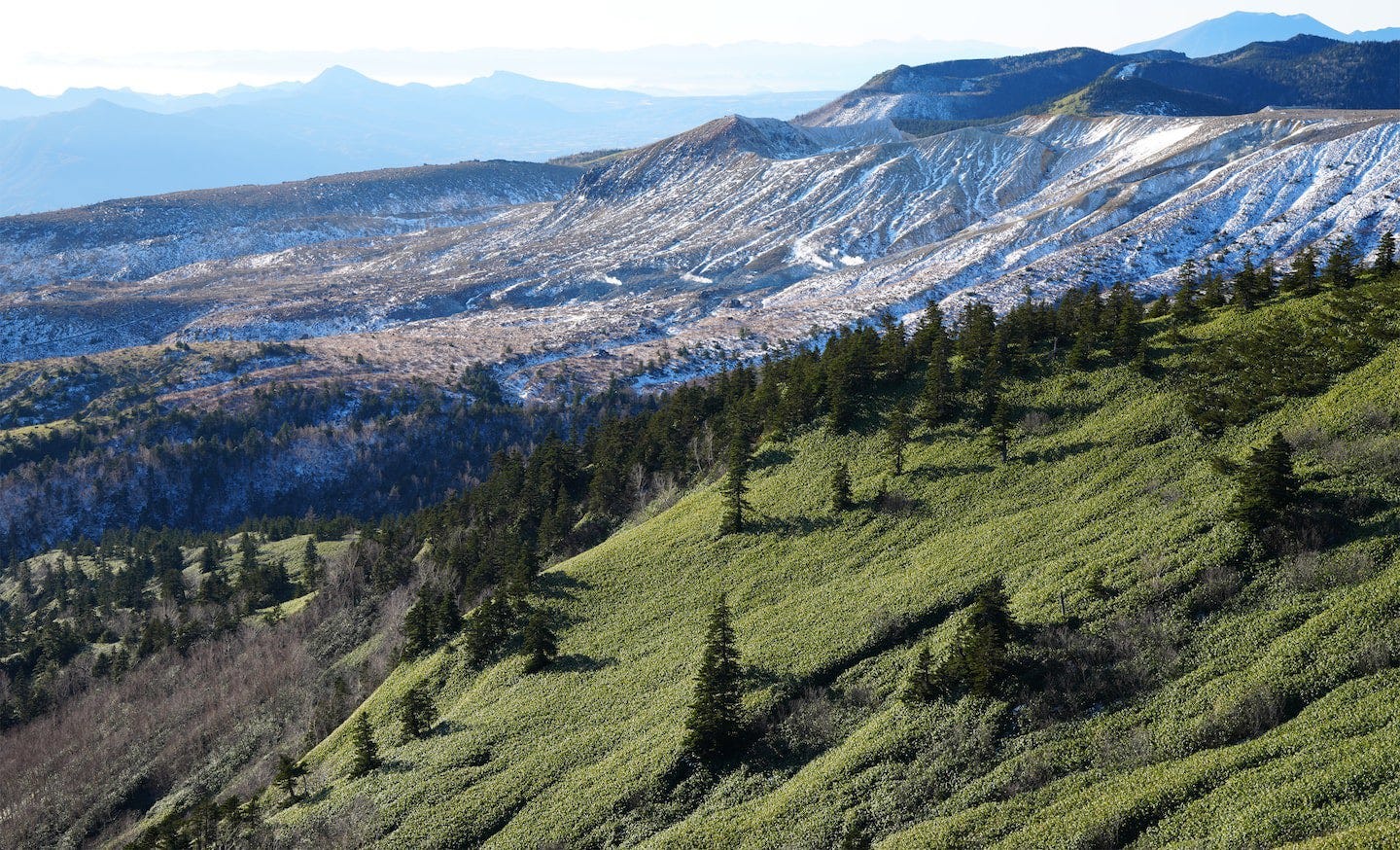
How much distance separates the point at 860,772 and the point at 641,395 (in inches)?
5454

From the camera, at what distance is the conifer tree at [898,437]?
→ 198 ft

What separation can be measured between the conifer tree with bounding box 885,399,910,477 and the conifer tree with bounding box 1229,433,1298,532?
78.7ft

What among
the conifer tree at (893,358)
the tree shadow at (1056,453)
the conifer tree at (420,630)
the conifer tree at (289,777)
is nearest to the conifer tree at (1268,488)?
the tree shadow at (1056,453)

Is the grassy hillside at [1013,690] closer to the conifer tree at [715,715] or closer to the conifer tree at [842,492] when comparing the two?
the conifer tree at [715,715]

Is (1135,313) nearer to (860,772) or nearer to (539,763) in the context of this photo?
(860,772)

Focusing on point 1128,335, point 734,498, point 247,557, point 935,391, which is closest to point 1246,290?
point 1128,335

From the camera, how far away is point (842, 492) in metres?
59.1

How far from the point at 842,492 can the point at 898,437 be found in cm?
596

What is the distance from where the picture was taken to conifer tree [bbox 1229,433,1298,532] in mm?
37438

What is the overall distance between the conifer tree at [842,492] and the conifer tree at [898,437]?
12.2 feet

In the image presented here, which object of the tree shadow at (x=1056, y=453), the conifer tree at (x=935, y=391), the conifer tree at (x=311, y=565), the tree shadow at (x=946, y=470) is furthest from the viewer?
the conifer tree at (x=311, y=565)

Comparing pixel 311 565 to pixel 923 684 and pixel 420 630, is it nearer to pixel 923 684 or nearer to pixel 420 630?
pixel 420 630

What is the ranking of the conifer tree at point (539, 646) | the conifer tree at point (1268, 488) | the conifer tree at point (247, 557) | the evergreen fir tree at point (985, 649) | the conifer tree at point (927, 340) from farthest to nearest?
1. the conifer tree at point (247, 557)
2. the conifer tree at point (927, 340)
3. the conifer tree at point (539, 646)
4. the conifer tree at point (1268, 488)
5. the evergreen fir tree at point (985, 649)

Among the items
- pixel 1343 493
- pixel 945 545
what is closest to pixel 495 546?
pixel 945 545
